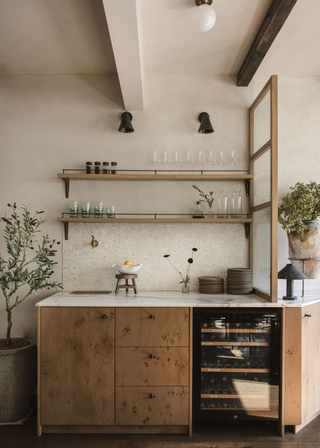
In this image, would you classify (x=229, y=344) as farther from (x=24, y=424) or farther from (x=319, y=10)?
(x=319, y=10)

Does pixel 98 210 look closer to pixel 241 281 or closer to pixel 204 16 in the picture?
pixel 241 281

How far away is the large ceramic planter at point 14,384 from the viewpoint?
107 inches

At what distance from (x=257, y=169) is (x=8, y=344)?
278cm

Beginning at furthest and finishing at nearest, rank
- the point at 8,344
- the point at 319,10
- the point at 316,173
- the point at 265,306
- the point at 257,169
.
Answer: the point at 316,173, the point at 257,169, the point at 8,344, the point at 265,306, the point at 319,10

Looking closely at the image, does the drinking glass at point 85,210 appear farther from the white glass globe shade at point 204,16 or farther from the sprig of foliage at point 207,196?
the white glass globe shade at point 204,16

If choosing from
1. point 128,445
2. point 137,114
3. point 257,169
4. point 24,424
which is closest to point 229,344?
point 128,445

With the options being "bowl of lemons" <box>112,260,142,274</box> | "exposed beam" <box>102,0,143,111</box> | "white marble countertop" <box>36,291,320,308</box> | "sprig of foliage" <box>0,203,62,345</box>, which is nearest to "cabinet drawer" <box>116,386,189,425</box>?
"white marble countertop" <box>36,291,320,308</box>

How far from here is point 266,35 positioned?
258 centimetres

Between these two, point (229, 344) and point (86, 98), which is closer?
point (229, 344)

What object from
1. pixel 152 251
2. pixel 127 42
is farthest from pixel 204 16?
pixel 152 251

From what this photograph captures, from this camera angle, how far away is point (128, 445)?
8.07 feet

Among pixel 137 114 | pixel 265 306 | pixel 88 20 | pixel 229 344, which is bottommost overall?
pixel 229 344

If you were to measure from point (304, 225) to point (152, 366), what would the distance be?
6.07 feet

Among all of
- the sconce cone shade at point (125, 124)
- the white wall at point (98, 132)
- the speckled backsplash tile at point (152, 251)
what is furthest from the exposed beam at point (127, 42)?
the speckled backsplash tile at point (152, 251)
